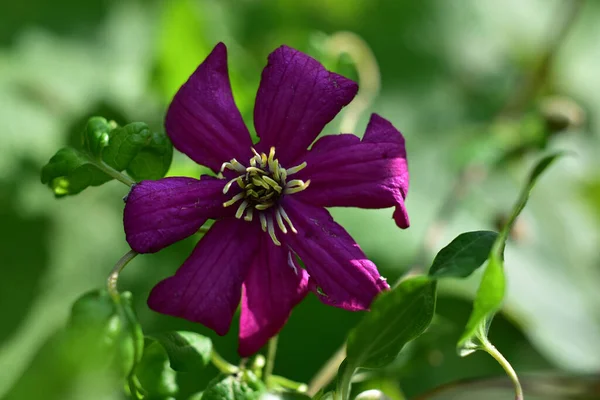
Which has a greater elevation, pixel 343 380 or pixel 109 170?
pixel 109 170

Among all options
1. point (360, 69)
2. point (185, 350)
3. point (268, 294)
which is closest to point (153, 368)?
point (185, 350)

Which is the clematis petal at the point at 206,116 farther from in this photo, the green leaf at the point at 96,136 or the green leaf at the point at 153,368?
the green leaf at the point at 153,368

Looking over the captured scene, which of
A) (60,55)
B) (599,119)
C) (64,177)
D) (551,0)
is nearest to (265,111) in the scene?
(64,177)

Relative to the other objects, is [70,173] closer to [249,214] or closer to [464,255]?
[249,214]

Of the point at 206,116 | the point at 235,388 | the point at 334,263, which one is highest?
the point at 206,116

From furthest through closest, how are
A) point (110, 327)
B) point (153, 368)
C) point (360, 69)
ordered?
point (360, 69) < point (153, 368) < point (110, 327)

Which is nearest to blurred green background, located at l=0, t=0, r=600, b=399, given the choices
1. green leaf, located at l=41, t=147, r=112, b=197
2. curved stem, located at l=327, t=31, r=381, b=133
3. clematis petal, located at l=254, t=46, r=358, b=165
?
curved stem, located at l=327, t=31, r=381, b=133

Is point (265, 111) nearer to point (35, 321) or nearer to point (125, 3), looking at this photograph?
point (35, 321)
